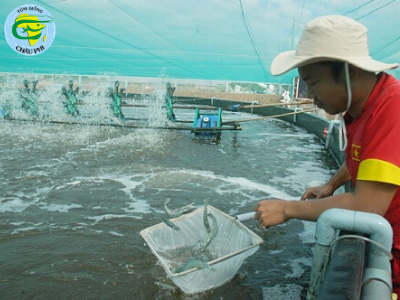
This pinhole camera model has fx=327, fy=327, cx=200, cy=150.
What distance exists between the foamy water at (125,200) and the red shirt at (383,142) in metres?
1.50

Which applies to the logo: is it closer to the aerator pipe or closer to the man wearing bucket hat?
the man wearing bucket hat

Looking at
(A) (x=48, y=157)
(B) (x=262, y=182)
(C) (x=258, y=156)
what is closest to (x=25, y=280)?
(B) (x=262, y=182)

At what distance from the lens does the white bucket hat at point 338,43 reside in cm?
141

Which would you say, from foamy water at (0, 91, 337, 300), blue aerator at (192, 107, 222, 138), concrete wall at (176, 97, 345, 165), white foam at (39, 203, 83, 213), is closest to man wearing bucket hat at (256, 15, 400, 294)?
foamy water at (0, 91, 337, 300)

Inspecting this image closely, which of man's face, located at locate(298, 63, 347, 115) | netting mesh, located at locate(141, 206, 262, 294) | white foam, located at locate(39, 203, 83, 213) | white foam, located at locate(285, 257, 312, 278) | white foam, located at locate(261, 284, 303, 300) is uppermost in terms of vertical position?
man's face, located at locate(298, 63, 347, 115)

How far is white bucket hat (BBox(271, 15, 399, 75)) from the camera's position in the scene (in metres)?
1.41

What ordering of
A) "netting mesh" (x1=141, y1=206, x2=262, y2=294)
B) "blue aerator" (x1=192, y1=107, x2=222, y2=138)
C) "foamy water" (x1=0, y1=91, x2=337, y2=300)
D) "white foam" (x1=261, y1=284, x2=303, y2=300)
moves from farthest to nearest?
"blue aerator" (x1=192, y1=107, x2=222, y2=138) < "foamy water" (x1=0, y1=91, x2=337, y2=300) < "white foam" (x1=261, y1=284, x2=303, y2=300) < "netting mesh" (x1=141, y1=206, x2=262, y2=294)

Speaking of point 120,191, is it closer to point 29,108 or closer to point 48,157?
point 48,157

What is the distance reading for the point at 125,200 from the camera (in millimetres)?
4582

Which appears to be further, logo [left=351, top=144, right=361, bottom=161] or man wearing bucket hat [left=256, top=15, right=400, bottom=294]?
logo [left=351, top=144, right=361, bottom=161]

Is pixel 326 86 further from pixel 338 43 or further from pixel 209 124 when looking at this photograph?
pixel 209 124

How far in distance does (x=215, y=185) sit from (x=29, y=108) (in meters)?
8.92

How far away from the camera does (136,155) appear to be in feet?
23.3

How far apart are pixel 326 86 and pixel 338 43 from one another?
20 centimetres
